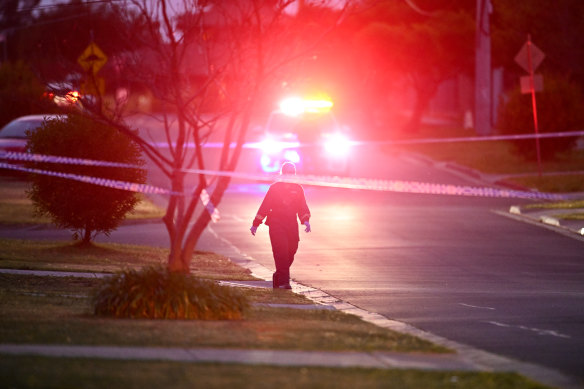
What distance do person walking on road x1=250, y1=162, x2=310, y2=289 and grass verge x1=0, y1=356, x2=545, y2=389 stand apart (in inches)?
261

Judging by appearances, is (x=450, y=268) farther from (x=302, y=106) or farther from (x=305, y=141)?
(x=302, y=106)

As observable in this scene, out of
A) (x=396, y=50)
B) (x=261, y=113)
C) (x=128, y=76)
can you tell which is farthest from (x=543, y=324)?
(x=261, y=113)

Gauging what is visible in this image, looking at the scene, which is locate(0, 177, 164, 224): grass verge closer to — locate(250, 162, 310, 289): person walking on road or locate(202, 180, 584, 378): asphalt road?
locate(202, 180, 584, 378): asphalt road

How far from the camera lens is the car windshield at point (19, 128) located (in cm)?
3056

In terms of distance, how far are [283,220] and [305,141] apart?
18.1 meters

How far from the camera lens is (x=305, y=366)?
846 cm

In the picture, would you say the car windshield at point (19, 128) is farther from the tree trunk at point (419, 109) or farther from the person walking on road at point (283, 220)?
the tree trunk at point (419, 109)

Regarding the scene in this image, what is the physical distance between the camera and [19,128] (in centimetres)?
3098

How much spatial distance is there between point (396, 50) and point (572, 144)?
1887cm

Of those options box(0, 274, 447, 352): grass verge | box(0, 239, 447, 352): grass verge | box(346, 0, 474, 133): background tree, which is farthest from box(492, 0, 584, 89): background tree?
box(0, 274, 447, 352): grass verge

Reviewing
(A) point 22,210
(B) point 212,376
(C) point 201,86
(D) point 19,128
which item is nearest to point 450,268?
(C) point 201,86

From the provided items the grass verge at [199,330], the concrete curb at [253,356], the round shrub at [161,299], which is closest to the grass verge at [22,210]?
the grass verge at [199,330]

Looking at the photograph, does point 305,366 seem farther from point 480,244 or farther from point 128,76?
point 480,244

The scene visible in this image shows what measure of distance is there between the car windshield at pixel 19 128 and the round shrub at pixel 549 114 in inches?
606
